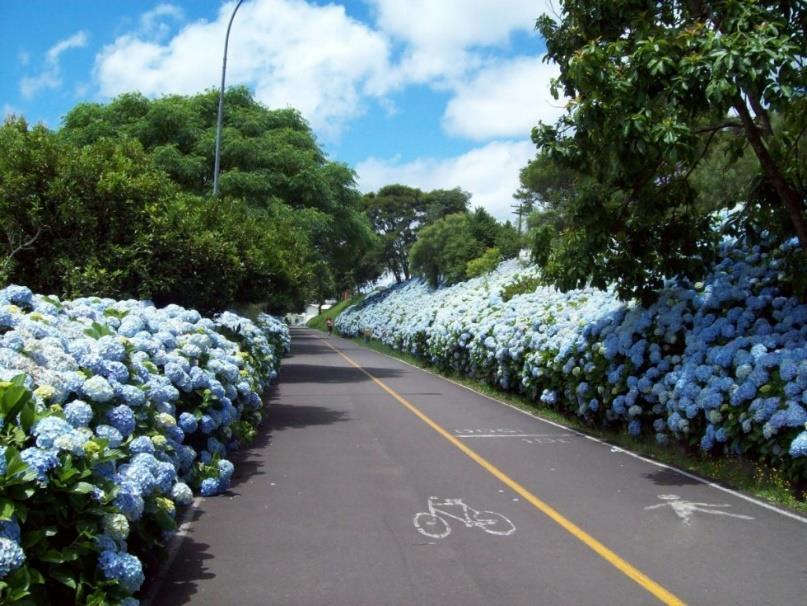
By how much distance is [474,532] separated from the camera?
255 inches

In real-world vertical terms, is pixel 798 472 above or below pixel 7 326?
below

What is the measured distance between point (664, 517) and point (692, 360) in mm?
3215

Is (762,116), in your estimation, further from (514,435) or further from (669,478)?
(514,435)

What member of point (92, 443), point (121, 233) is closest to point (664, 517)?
point (92, 443)

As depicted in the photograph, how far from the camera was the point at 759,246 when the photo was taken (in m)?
11.2

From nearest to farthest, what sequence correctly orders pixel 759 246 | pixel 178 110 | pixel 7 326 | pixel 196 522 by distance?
pixel 7 326 → pixel 196 522 → pixel 759 246 → pixel 178 110

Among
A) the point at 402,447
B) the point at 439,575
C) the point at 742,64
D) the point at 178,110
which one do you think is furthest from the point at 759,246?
the point at 178,110

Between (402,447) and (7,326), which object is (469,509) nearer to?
(402,447)

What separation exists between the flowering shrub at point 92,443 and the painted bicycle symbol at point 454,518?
6.84 ft

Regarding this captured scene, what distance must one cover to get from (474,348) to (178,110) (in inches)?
486

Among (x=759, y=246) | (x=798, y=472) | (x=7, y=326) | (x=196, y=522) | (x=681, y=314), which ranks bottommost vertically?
(x=196, y=522)

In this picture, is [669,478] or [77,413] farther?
[669,478]

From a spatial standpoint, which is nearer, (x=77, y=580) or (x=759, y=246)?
(x=77, y=580)

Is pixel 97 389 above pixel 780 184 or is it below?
below
